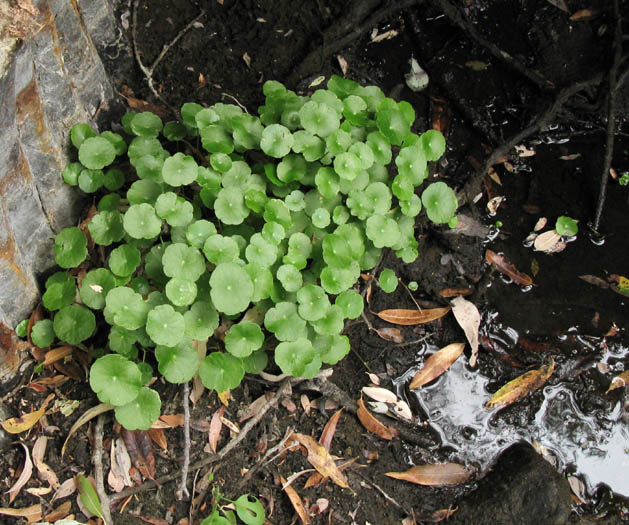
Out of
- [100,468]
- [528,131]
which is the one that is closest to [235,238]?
[100,468]

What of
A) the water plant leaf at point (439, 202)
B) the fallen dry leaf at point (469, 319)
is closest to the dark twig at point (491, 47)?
the water plant leaf at point (439, 202)

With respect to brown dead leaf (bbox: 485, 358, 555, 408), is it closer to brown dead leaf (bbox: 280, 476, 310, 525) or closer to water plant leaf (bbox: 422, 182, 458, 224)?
water plant leaf (bbox: 422, 182, 458, 224)

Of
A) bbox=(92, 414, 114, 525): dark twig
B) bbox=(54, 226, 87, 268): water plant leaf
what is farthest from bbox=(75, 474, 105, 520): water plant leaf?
bbox=(54, 226, 87, 268): water plant leaf

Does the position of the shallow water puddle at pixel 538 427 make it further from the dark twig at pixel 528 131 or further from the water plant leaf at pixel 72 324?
the water plant leaf at pixel 72 324

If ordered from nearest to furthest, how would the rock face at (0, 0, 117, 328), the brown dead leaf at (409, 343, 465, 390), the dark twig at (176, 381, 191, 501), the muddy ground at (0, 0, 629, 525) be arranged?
the rock face at (0, 0, 117, 328)
the dark twig at (176, 381, 191, 501)
the muddy ground at (0, 0, 629, 525)
the brown dead leaf at (409, 343, 465, 390)

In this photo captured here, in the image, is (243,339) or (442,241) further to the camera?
(442,241)

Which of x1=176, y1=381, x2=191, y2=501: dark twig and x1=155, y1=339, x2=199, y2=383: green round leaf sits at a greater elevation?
x1=155, y1=339, x2=199, y2=383: green round leaf

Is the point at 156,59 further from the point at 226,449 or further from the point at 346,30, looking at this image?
the point at 226,449
